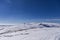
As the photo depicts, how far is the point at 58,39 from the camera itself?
18.2 ft

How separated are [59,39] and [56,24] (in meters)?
13.3

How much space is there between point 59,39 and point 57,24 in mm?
13253

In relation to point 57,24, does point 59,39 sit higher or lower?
lower

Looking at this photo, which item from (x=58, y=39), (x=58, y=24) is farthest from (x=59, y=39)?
(x=58, y=24)

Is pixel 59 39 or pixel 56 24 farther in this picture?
pixel 56 24

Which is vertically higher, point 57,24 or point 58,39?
point 57,24

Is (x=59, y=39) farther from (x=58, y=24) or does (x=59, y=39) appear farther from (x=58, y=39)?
(x=58, y=24)

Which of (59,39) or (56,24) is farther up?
(56,24)

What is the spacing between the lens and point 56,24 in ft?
60.2

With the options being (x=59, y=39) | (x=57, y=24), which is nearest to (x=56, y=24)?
(x=57, y=24)

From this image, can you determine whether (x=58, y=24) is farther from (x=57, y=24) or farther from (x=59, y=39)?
(x=59, y=39)

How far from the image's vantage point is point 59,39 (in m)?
5.55

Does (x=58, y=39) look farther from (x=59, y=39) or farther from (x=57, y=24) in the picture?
(x=57, y=24)

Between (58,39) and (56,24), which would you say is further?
(56,24)
